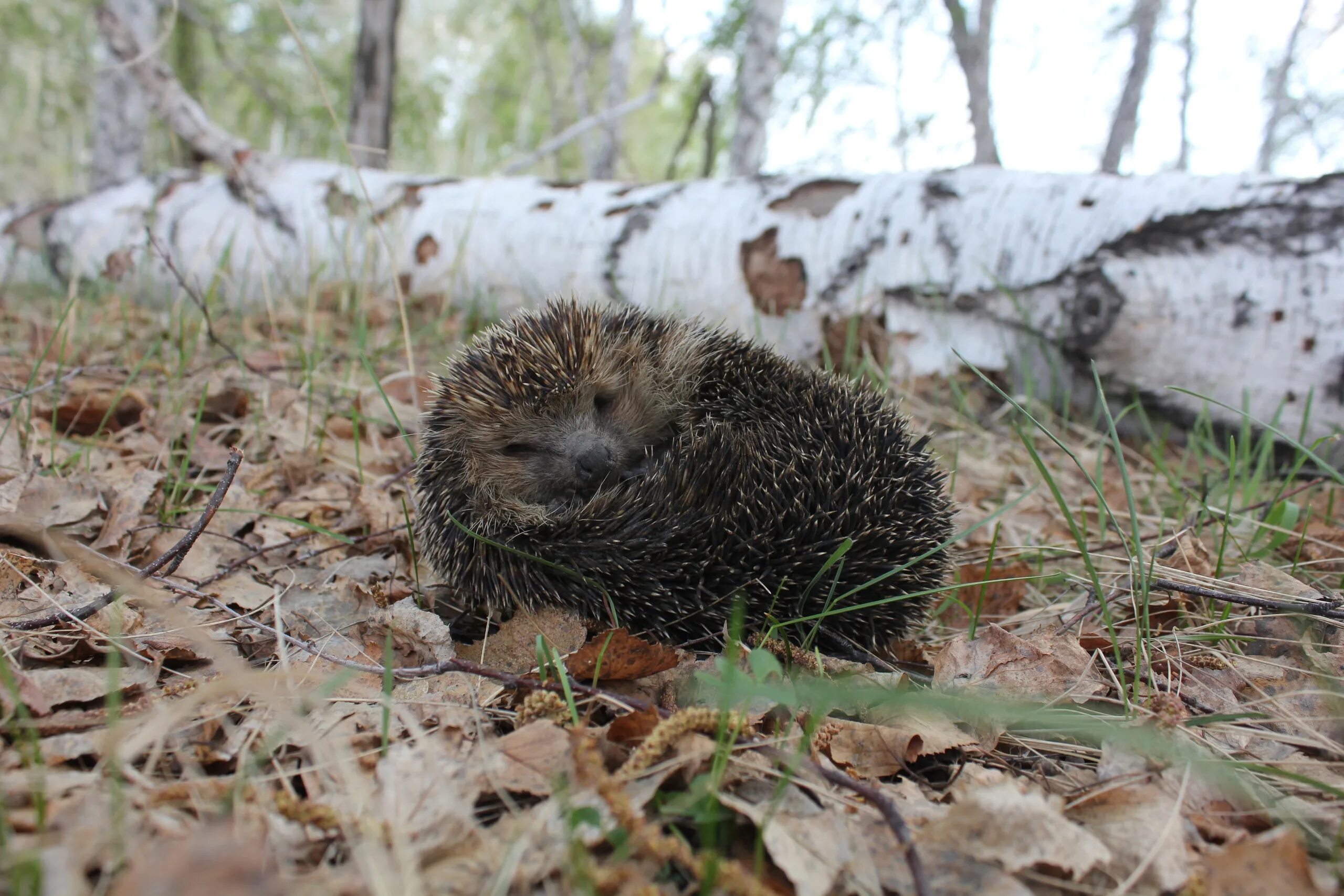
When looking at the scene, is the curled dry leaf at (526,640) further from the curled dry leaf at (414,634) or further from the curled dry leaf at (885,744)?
the curled dry leaf at (885,744)

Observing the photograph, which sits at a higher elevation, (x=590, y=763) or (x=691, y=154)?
(x=691, y=154)

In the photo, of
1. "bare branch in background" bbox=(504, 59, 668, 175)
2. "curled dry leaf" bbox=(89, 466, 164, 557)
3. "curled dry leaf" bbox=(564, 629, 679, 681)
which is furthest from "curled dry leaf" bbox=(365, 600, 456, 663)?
"bare branch in background" bbox=(504, 59, 668, 175)

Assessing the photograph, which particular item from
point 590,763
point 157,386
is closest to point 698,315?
point 590,763

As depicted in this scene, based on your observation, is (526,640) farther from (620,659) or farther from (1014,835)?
(1014,835)

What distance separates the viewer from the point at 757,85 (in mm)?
10422

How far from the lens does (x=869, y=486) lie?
101 inches

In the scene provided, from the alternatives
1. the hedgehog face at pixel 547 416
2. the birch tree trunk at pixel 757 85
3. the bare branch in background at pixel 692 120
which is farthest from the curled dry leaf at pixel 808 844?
the birch tree trunk at pixel 757 85

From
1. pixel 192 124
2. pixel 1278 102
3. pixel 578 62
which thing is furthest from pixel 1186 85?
pixel 192 124

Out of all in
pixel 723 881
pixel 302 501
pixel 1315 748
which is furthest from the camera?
pixel 302 501

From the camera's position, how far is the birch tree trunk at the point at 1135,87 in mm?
14273

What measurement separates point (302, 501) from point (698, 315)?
204cm

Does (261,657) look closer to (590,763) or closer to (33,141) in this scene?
(590,763)

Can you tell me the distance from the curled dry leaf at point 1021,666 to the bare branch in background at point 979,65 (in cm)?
1065

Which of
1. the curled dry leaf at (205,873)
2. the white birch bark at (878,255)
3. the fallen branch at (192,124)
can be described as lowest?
the curled dry leaf at (205,873)
